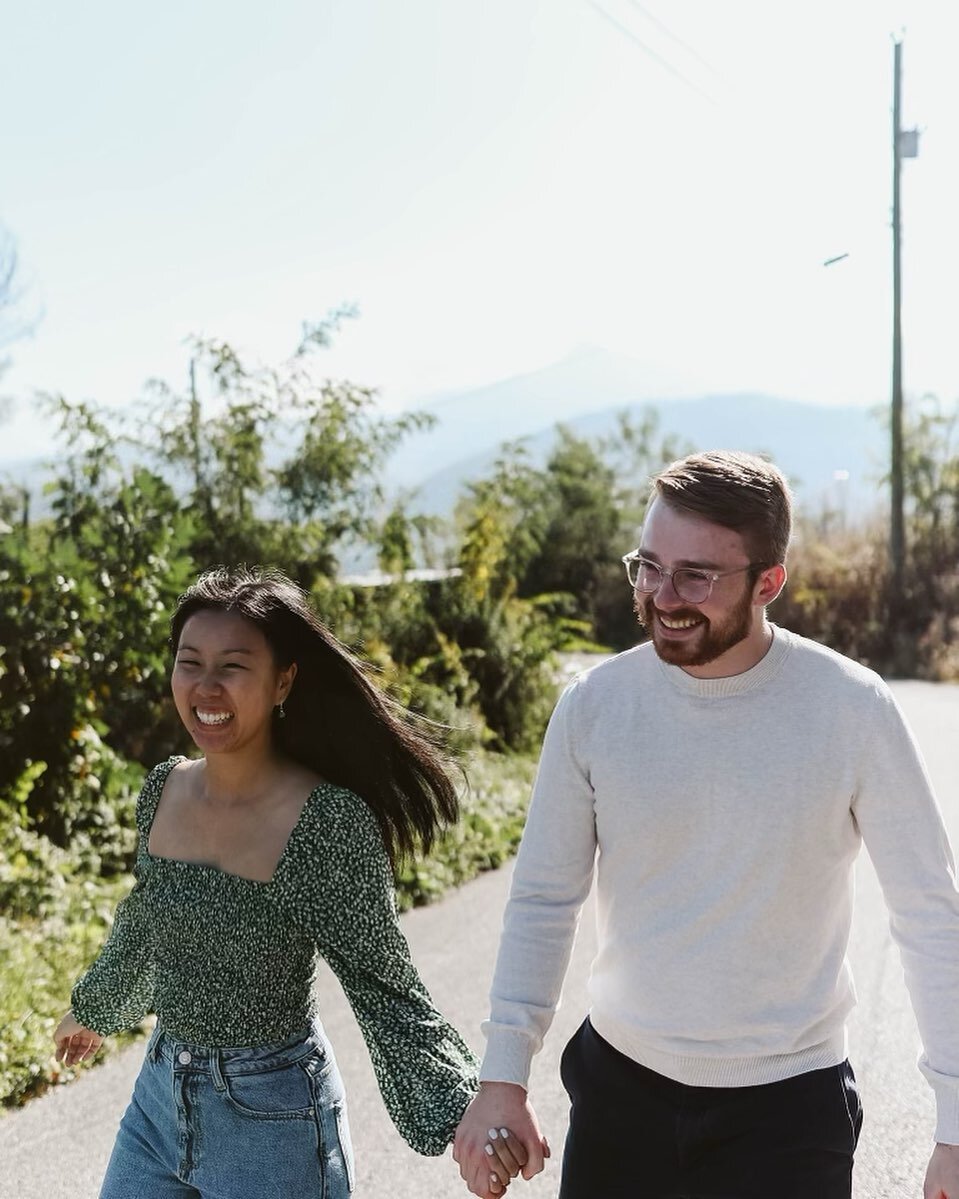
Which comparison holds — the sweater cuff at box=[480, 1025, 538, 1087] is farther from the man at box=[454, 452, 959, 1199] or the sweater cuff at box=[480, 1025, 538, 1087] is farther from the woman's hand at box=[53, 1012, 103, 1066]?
the woman's hand at box=[53, 1012, 103, 1066]

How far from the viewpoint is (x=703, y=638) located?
246cm

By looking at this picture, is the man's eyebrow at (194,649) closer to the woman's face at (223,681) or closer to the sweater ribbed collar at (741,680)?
the woman's face at (223,681)

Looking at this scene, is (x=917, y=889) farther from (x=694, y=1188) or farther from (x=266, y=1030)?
(x=266, y=1030)

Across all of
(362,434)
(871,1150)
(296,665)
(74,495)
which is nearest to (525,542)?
(362,434)

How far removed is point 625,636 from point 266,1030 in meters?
22.9

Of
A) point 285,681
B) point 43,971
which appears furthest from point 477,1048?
point 285,681

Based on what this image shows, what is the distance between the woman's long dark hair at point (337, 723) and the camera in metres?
2.84

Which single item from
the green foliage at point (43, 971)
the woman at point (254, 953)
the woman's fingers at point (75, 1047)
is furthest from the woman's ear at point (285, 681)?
the green foliage at point (43, 971)

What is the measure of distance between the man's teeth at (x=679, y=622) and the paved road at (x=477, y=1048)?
1.26m

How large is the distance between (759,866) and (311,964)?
883mm

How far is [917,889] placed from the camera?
7.96ft

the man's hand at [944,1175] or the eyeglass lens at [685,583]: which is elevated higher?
the eyeglass lens at [685,583]

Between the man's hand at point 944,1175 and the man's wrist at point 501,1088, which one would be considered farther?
the man's wrist at point 501,1088

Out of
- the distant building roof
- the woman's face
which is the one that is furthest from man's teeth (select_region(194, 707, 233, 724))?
the distant building roof
